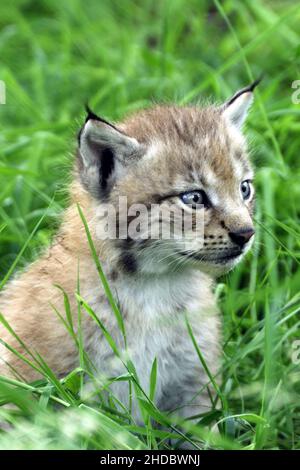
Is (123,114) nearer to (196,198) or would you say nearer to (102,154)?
(102,154)

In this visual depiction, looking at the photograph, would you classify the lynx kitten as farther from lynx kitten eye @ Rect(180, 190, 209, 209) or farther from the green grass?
the green grass

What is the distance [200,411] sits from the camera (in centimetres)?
504

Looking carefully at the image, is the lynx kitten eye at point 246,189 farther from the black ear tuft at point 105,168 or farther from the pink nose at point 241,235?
the black ear tuft at point 105,168

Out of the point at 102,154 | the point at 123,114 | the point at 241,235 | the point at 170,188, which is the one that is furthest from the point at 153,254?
the point at 123,114

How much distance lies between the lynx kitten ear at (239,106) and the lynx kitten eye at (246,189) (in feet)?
1.29

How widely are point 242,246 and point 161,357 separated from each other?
74cm

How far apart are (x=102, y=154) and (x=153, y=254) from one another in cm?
54

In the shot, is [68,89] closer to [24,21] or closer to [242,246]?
[24,21]

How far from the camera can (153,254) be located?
15.3ft

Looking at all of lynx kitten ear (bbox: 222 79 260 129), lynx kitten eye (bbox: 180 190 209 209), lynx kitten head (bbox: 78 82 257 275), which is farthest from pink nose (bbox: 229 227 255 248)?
lynx kitten ear (bbox: 222 79 260 129)

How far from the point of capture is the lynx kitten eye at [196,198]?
15.3 ft

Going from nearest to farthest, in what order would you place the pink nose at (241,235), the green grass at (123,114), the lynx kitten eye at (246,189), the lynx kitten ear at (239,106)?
the green grass at (123,114)
the pink nose at (241,235)
the lynx kitten eye at (246,189)
the lynx kitten ear at (239,106)

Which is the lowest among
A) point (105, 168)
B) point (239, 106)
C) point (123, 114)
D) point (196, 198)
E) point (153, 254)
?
point (153, 254)

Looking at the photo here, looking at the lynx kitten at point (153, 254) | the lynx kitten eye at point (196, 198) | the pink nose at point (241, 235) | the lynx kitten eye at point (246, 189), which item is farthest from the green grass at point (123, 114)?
the lynx kitten eye at point (196, 198)
